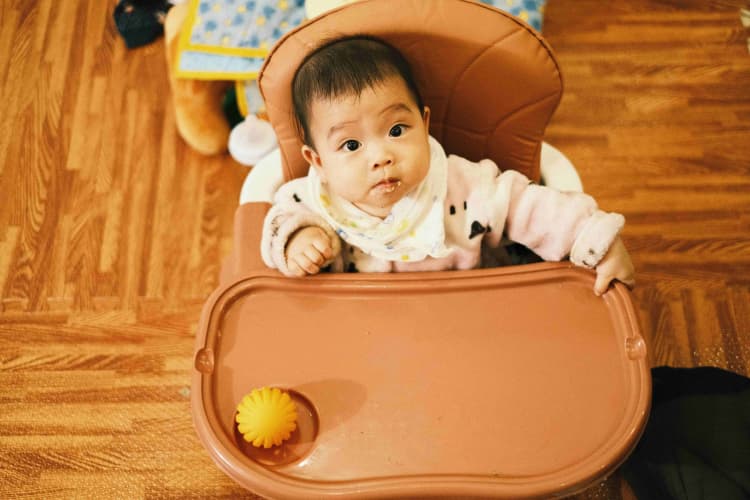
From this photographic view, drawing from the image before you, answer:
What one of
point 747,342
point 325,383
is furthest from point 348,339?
point 747,342

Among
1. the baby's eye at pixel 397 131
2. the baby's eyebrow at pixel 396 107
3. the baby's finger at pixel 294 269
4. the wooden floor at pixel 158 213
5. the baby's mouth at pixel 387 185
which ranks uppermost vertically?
the baby's eyebrow at pixel 396 107

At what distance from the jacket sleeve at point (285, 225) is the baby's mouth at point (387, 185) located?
0.39ft

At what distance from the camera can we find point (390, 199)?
79cm

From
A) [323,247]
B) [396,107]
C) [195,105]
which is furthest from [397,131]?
[195,105]

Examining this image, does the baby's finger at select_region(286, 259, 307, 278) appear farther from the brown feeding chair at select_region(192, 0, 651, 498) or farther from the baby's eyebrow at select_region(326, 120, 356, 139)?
the baby's eyebrow at select_region(326, 120, 356, 139)

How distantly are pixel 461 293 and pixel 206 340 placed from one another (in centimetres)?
32

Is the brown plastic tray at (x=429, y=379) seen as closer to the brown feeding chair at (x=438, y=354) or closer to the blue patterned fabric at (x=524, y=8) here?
the brown feeding chair at (x=438, y=354)

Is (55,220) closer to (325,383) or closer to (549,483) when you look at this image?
(325,383)

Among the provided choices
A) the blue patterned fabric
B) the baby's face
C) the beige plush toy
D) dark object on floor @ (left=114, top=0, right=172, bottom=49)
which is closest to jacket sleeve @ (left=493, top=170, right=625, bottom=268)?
the baby's face

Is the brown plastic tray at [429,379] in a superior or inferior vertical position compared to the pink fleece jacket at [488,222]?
inferior

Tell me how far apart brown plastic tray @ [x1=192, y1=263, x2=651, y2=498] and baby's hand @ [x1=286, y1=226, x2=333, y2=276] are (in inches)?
0.7

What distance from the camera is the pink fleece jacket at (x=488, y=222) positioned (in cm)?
78

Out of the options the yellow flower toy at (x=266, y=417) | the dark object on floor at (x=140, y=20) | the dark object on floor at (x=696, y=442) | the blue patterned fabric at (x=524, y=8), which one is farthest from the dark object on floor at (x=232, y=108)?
the dark object on floor at (x=696, y=442)

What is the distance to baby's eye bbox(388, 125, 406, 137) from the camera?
755 millimetres
